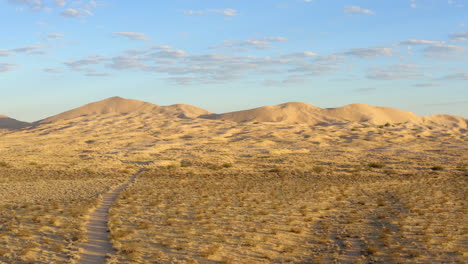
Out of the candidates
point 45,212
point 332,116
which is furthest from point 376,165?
point 332,116

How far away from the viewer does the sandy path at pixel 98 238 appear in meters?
11.7

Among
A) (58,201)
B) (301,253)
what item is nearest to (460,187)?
(301,253)

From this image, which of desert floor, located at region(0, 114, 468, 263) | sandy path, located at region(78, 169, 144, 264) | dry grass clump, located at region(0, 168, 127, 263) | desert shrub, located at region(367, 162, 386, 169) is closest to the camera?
sandy path, located at region(78, 169, 144, 264)

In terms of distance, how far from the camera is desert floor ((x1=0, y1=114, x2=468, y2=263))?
12617 mm

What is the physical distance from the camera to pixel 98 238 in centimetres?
1366

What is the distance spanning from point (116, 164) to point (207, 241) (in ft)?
88.8

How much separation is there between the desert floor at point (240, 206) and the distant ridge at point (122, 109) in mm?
68046

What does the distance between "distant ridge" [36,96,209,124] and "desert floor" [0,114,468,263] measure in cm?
6805

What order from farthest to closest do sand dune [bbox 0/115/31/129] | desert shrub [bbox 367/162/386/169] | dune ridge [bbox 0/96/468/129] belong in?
sand dune [bbox 0/115/31/129] → dune ridge [bbox 0/96/468/129] → desert shrub [bbox 367/162/386/169]

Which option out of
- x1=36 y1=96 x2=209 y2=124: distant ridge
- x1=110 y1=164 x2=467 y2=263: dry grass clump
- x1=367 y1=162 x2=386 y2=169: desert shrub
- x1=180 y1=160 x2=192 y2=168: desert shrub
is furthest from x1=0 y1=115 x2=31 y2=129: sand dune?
x1=367 y1=162 x2=386 y2=169: desert shrub

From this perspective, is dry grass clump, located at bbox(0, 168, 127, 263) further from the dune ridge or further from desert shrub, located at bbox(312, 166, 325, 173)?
the dune ridge

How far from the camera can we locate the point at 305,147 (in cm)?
5631

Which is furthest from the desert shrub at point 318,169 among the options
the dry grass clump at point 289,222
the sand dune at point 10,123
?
the sand dune at point 10,123

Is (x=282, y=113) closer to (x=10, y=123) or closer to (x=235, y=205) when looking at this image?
(x=10, y=123)
